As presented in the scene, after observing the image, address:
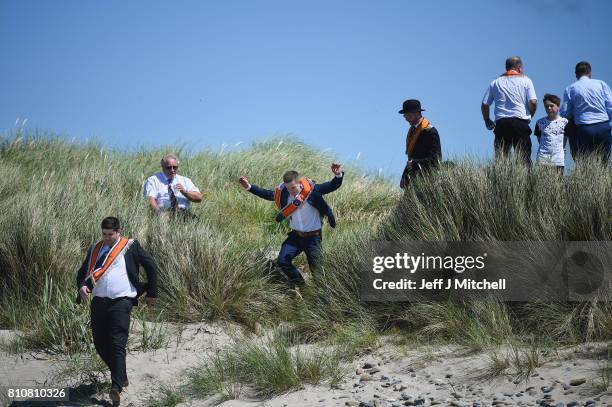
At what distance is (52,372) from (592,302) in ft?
20.2

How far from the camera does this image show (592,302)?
9.57 m

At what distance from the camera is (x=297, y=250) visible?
12.4 meters

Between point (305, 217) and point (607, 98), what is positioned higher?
point (607, 98)

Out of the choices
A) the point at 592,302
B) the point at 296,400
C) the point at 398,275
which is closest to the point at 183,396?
the point at 296,400

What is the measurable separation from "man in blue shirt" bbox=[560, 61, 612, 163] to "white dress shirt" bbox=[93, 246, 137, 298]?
628cm

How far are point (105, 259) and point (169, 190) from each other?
398cm

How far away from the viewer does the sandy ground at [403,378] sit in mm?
8539

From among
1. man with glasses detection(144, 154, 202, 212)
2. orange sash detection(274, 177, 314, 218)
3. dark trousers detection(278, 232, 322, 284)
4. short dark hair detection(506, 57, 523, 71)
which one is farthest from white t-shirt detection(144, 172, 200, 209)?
short dark hair detection(506, 57, 523, 71)

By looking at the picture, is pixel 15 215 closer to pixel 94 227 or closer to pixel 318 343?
pixel 94 227

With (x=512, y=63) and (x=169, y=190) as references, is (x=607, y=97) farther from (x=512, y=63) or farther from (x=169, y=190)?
(x=169, y=190)

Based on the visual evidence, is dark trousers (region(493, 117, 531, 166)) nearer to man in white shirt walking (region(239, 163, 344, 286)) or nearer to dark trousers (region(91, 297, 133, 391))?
man in white shirt walking (region(239, 163, 344, 286))

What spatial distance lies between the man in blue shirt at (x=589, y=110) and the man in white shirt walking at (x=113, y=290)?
6194 millimetres

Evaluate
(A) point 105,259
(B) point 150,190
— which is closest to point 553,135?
(B) point 150,190

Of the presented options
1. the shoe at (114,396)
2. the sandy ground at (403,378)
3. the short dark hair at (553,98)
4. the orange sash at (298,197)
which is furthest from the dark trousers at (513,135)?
the shoe at (114,396)
